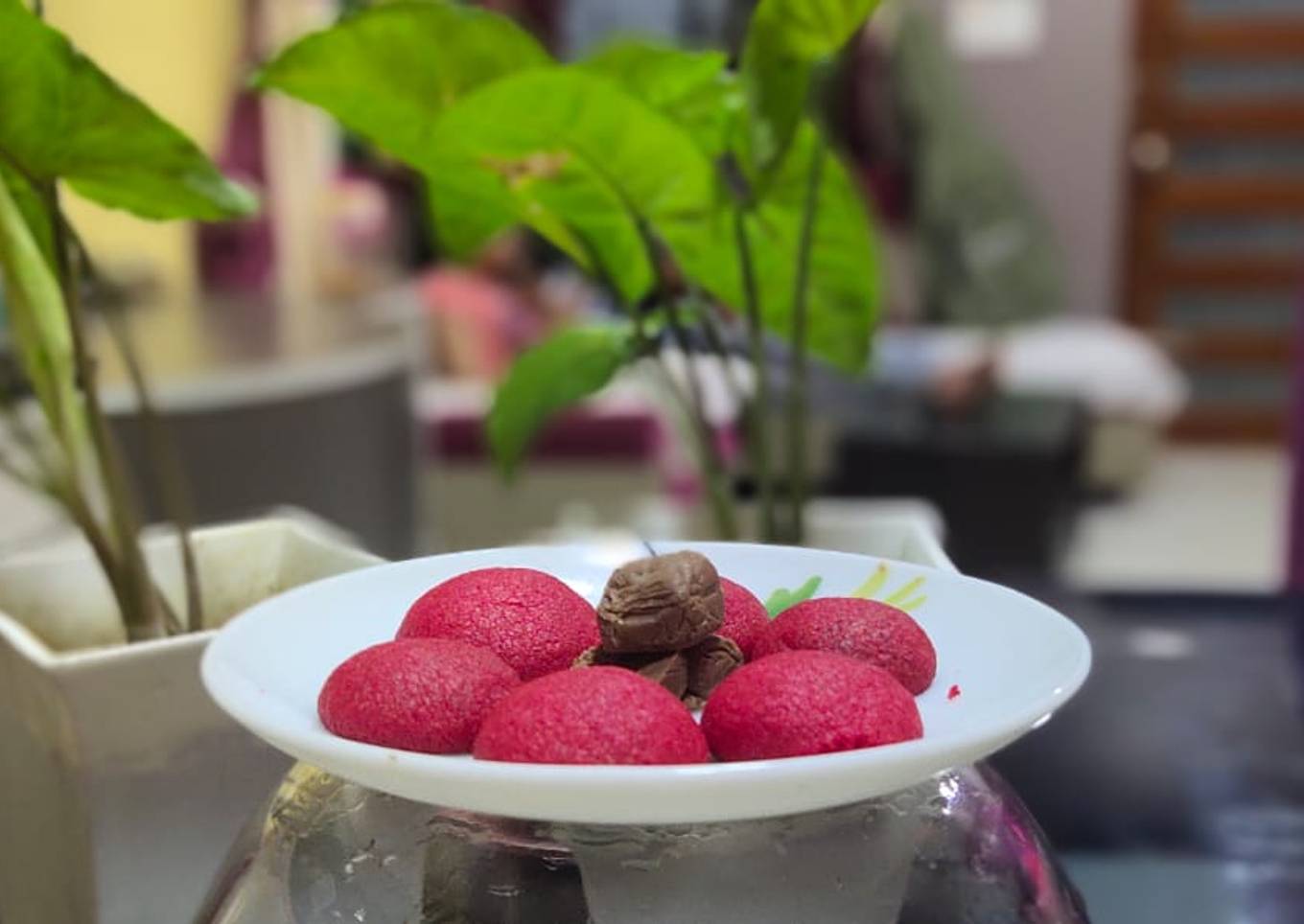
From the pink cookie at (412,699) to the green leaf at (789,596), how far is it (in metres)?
0.10

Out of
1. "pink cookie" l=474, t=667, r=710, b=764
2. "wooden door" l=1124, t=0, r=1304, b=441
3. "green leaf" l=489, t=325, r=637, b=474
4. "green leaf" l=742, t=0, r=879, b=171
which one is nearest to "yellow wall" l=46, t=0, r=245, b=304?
"green leaf" l=489, t=325, r=637, b=474

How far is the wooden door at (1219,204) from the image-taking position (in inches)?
225

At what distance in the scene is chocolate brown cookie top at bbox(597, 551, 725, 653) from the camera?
1.36ft

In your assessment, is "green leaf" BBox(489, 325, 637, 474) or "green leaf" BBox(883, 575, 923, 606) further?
"green leaf" BBox(489, 325, 637, 474)

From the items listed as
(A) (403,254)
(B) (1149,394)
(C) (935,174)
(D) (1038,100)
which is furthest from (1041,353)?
(A) (403,254)

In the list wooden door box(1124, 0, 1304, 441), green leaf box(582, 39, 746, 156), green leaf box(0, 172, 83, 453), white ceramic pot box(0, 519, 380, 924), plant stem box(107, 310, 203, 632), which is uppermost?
green leaf box(582, 39, 746, 156)

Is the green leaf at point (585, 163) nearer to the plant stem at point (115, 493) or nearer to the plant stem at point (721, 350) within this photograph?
the plant stem at point (721, 350)

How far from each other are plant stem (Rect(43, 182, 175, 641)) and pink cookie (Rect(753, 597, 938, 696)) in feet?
0.95

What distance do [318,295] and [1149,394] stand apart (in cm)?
254

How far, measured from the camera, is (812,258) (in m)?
0.76

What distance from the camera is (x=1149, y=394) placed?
472cm

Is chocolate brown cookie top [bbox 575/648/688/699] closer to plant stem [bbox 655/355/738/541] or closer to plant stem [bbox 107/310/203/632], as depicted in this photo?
plant stem [bbox 107/310/203/632]

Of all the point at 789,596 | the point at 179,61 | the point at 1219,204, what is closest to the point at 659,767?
the point at 789,596

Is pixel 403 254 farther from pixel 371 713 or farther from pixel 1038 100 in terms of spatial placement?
pixel 371 713
